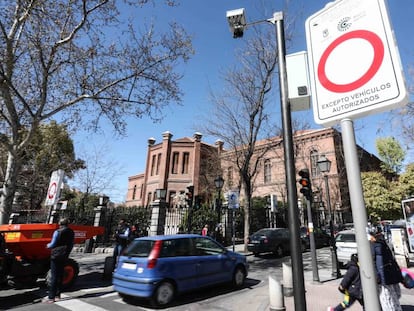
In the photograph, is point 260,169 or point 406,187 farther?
point 260,169

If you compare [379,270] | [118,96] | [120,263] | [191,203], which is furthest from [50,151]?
[379,270]

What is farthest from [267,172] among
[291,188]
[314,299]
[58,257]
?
[291,188]

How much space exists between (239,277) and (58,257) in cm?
518

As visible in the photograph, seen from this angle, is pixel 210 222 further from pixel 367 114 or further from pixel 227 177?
pixel 367 114

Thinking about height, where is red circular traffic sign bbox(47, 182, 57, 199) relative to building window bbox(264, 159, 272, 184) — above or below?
below

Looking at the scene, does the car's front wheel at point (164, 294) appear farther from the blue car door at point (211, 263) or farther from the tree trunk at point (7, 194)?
the tree trunk at point (7, 194)

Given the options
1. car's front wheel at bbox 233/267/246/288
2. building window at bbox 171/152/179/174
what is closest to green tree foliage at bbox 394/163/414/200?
building window at bbox 171/152/179/174

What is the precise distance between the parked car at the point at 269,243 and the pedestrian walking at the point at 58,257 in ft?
35.6

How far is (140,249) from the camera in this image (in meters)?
7.24

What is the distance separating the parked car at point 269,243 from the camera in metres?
15.6

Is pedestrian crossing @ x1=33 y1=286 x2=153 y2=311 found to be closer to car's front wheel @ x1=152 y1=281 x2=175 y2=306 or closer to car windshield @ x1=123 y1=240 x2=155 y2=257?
car's front wheel @ x1=152 y1=281 x2=175 y2=306

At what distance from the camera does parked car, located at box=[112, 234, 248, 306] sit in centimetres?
664

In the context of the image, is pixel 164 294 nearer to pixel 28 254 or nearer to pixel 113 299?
pixel 113 299

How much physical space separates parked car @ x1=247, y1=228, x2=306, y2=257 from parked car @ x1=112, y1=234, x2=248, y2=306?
7.61 meters
